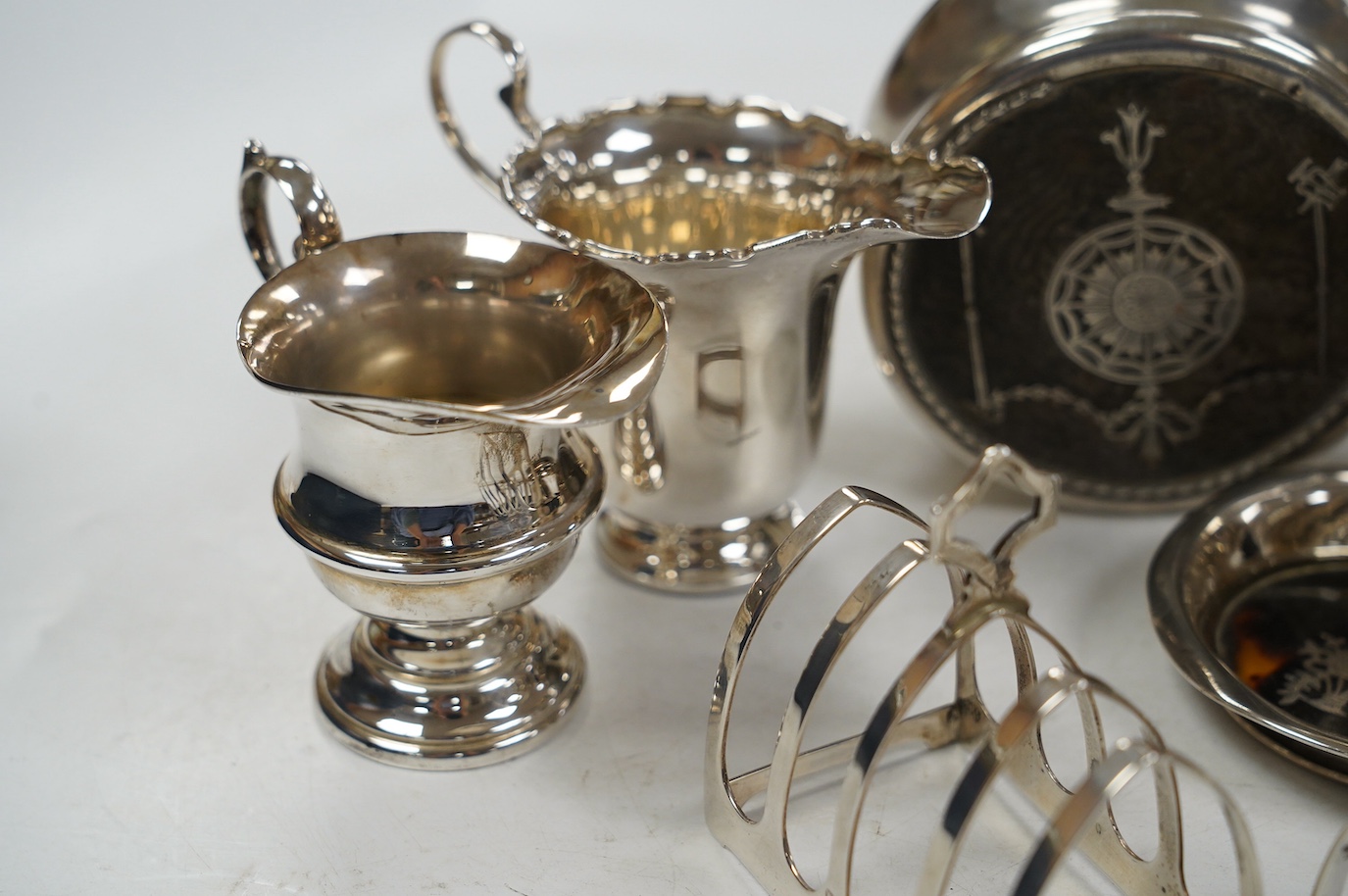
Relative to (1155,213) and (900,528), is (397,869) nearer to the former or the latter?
(900,528)

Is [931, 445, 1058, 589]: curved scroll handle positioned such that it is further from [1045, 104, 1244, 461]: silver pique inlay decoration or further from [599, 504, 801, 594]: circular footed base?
[1045, 104, 1244, 461]: silver pique inlay decoration

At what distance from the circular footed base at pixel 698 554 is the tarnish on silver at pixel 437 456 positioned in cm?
14

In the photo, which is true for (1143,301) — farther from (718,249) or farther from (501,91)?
(501,91)

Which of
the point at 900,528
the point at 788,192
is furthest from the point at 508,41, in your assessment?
the point at 900,528

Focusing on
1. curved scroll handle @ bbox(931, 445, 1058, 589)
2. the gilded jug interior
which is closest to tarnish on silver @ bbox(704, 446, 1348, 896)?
curved scroll handle @ bbox(931, 445, 1058, 589)

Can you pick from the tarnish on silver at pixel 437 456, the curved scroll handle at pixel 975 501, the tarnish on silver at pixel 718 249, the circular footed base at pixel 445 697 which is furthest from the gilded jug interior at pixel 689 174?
the curved scroll handle at pixel 975 501

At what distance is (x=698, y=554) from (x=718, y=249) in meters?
0.30

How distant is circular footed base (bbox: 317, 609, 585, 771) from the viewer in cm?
120

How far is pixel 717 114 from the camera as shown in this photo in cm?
152

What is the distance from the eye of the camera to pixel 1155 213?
4.70 feet

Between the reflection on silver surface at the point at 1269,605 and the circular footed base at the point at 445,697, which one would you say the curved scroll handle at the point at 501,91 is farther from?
the reflection on silver surface at the point at 1269,605

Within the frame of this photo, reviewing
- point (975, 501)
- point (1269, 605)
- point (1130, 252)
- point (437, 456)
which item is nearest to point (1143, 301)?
point (1130, 252)

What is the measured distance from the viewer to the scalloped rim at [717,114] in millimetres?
1177

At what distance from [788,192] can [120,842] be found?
86 cm
